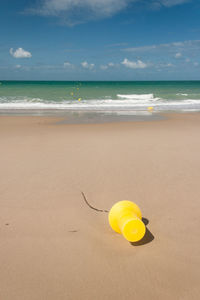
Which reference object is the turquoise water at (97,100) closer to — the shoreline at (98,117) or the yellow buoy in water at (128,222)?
the shoreline at (98,117)

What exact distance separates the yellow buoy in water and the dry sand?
0.49ft

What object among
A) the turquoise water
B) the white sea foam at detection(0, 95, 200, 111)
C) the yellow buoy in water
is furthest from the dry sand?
the turquoise water

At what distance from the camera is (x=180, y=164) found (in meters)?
4.95

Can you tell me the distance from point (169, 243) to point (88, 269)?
882 millimetres

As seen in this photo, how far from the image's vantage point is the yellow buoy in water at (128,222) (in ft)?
7.82

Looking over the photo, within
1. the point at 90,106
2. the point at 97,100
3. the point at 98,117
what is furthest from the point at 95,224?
the point at 97,100

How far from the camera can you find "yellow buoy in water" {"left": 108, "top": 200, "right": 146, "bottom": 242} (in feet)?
7.82

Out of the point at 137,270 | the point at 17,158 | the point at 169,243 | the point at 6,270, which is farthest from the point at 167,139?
the point at 6,270

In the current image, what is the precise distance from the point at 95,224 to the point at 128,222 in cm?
69

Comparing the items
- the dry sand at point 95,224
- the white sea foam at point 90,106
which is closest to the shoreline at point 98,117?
the white sea foam at point 90,106

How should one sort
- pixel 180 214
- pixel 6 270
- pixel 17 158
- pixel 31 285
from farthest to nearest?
pixel 17 158 → pixel 180 214 → pixel 6 270 → pixel 31 285

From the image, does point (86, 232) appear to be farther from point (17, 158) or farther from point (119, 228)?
point (17, 158)

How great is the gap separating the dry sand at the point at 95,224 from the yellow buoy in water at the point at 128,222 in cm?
15

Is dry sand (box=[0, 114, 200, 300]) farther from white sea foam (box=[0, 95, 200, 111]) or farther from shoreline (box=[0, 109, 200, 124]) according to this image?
white sea foam (box=[0, 95, 200, 111])
